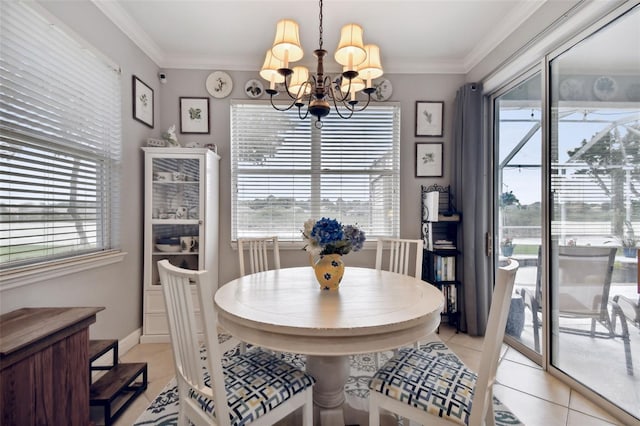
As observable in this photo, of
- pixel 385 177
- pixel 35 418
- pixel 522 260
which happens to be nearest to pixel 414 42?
pixel 385 177

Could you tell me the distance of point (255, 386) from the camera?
1.21m

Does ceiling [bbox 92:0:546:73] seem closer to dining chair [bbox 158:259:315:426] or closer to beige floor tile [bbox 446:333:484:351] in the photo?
dining chair [bbox 158:259:315:426]

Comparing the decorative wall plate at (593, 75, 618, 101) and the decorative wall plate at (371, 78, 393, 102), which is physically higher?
the decorative wall plate at (371, 78, 393, 102)

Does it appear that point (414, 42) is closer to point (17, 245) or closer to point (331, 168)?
point (331, 168)

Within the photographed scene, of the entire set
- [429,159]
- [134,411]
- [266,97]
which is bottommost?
[134,411]

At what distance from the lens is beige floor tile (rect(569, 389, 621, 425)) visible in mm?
1721

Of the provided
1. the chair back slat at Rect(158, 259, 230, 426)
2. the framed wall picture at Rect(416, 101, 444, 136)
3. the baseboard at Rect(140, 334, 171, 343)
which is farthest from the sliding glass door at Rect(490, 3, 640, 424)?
the baseboard at Rect(140, 334, 171, 343)

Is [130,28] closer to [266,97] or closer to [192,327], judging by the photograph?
[266,97]

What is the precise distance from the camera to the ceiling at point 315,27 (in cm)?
231

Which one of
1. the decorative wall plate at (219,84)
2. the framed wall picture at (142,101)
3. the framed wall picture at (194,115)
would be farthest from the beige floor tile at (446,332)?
the framed wall picture at (142,101)

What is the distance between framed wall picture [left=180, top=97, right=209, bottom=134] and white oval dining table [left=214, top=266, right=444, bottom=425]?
6.38ft

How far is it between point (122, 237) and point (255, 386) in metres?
1.90

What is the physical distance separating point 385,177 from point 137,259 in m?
2.44

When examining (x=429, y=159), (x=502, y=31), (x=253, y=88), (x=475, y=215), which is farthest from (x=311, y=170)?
(x=502, y=31)
